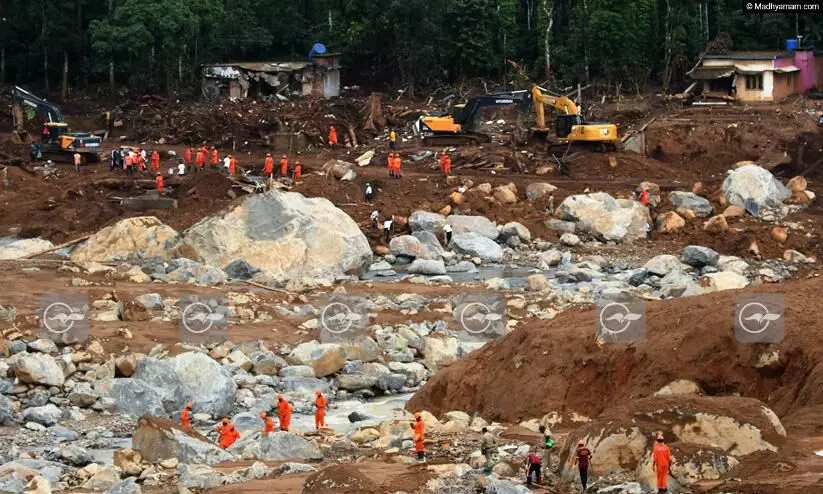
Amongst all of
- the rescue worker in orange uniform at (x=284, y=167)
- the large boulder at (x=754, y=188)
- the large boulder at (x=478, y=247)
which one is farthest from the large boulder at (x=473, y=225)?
the large boulder at (x=754, y=188)

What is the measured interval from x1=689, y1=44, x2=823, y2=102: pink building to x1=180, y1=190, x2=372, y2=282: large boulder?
62.8ft

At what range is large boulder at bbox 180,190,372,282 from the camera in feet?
109

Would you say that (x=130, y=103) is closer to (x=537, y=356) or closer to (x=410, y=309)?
(x=410, y=309)

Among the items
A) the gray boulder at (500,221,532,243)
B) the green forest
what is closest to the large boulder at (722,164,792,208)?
the gray boulder at (500,221,532,243)

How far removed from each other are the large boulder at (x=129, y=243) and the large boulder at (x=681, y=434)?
18.4 m

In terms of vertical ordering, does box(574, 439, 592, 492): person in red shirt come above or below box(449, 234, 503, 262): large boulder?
above

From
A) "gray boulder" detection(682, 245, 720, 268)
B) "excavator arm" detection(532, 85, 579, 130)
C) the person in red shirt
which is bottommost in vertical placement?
"gray boulder" detection(682, 245, 720, 268)

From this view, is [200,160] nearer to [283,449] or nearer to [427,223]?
[427,223]

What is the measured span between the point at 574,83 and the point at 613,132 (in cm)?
1057

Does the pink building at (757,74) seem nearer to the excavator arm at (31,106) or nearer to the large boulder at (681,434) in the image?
the excavator arm at (31,106)

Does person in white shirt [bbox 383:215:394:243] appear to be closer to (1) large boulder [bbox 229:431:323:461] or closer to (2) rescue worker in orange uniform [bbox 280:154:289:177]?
(2) rescue worker in orange uniform [bbox 280:154:289:177]

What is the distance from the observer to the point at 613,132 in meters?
42.9

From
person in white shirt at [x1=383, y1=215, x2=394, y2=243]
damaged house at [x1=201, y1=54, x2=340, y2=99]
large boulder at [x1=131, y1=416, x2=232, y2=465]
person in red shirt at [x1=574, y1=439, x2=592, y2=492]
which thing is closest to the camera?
person in red shirt at [x1=574, y1=439, x2=592, y2=492]

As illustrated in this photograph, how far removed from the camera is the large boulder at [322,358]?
26.2 meters
